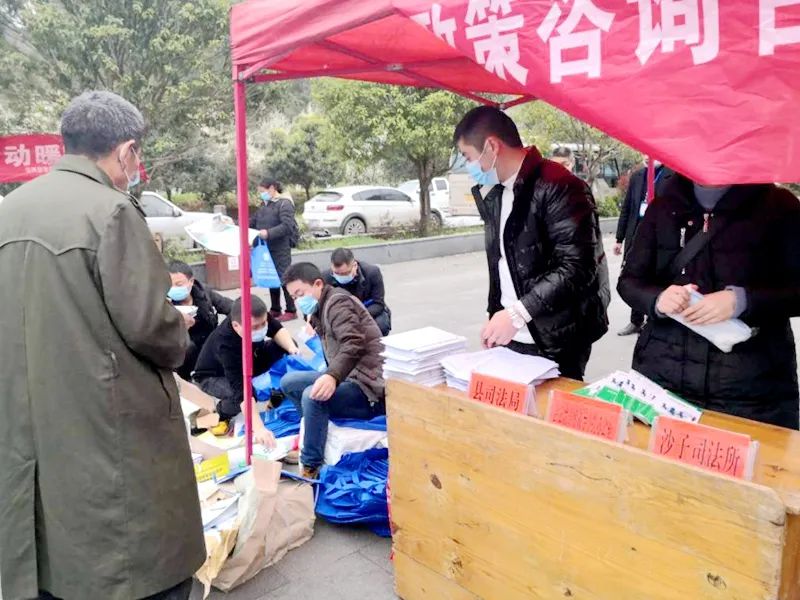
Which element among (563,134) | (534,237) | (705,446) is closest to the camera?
(705,446)

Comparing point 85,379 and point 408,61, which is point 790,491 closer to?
point 85,379

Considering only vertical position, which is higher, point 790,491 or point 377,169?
point 377,169

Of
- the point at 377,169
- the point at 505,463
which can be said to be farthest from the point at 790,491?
the point at 377,169

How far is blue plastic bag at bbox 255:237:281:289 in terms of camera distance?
705 centimetres

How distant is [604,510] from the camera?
160 centimetres

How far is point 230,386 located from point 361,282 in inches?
56.0

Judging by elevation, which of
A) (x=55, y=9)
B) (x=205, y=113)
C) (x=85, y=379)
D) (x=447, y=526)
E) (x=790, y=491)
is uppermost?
(x=55, y=9)

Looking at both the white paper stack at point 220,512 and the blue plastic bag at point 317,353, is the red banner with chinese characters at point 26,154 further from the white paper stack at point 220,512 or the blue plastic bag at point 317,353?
the white paper stack at point 220,512

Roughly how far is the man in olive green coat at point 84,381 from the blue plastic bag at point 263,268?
17.7 feet

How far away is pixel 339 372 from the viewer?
10.5 ft

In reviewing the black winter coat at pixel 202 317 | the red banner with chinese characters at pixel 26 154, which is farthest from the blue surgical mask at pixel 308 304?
the red banner with chinese characters at pixel 26 154

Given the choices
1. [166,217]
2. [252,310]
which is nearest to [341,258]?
[252,310]

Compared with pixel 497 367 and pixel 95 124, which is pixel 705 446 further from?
pixel 95 124

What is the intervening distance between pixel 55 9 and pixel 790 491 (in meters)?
9.91
